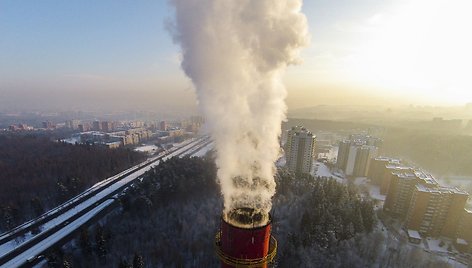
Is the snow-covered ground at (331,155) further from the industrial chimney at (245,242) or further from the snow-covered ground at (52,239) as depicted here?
the industrial chimney at (245,242)

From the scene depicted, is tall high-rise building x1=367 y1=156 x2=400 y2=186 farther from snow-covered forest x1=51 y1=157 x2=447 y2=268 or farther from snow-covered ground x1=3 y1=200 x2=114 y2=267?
snow-covered ground x1=3 y1=200 x2=114 y2=267

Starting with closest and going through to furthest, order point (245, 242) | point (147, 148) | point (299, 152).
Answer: point (245, 242) → point (299, 152) → point (147, 148)

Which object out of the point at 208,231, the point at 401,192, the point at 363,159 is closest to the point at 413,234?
the point at 401,192

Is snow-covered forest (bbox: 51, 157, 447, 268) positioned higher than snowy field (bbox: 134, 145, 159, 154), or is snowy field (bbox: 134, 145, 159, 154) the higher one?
snow-covered forest (bbox: 51, 157, 447, 268)

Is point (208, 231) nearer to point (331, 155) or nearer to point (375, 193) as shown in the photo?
point (375, 193)

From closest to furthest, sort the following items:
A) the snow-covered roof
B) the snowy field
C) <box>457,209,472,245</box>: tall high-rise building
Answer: <box>457,209,472,245</box>: tall high-rise building < the snow-covered roof < the snowy field

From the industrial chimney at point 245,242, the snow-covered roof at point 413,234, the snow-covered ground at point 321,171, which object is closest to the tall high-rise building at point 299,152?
the snow-covered ground at point 321,171

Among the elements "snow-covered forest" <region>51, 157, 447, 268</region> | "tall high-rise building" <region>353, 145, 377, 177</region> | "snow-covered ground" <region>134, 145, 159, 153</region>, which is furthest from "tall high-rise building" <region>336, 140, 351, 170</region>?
"snow-covered ground" <region>134, 145, 159, 153</region>

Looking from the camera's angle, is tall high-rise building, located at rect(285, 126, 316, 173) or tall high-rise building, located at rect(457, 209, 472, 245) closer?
tall high-rise building, located at rect(457, 209, 472, 245)
